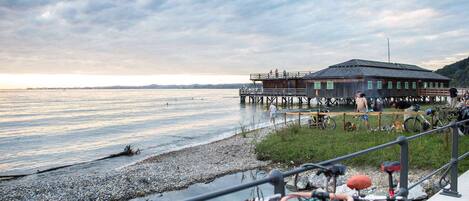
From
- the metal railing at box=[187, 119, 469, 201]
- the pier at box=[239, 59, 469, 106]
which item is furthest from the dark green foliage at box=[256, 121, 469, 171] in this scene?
the pier at box=[239, 59, 469, 106]

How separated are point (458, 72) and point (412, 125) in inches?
5109

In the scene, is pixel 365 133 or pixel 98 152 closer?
pixel 365 133

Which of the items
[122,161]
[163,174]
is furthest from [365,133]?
[122,161]

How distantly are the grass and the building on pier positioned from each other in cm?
2832

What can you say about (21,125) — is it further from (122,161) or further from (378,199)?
(378,199)

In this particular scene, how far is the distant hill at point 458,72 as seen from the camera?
379 feet

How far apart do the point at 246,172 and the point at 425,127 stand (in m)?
8.06

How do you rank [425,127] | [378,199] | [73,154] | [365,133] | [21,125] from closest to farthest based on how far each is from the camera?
[378,199] → [425,127] → [365,133] → [73,154] → [21,125]

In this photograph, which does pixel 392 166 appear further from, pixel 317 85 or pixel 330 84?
pixel 317 85

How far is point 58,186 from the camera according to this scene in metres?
14.5

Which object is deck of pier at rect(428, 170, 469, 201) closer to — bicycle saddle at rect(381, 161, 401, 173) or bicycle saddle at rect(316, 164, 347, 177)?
bicycle saddle at rect(381, 161, 401, 173)

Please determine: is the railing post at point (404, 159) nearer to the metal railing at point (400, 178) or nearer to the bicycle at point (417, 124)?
the metal railing at point (400, 178)

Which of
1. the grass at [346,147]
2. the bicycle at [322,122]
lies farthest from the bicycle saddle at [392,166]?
the bicycle at [322,122]

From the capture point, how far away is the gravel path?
43.6ft
